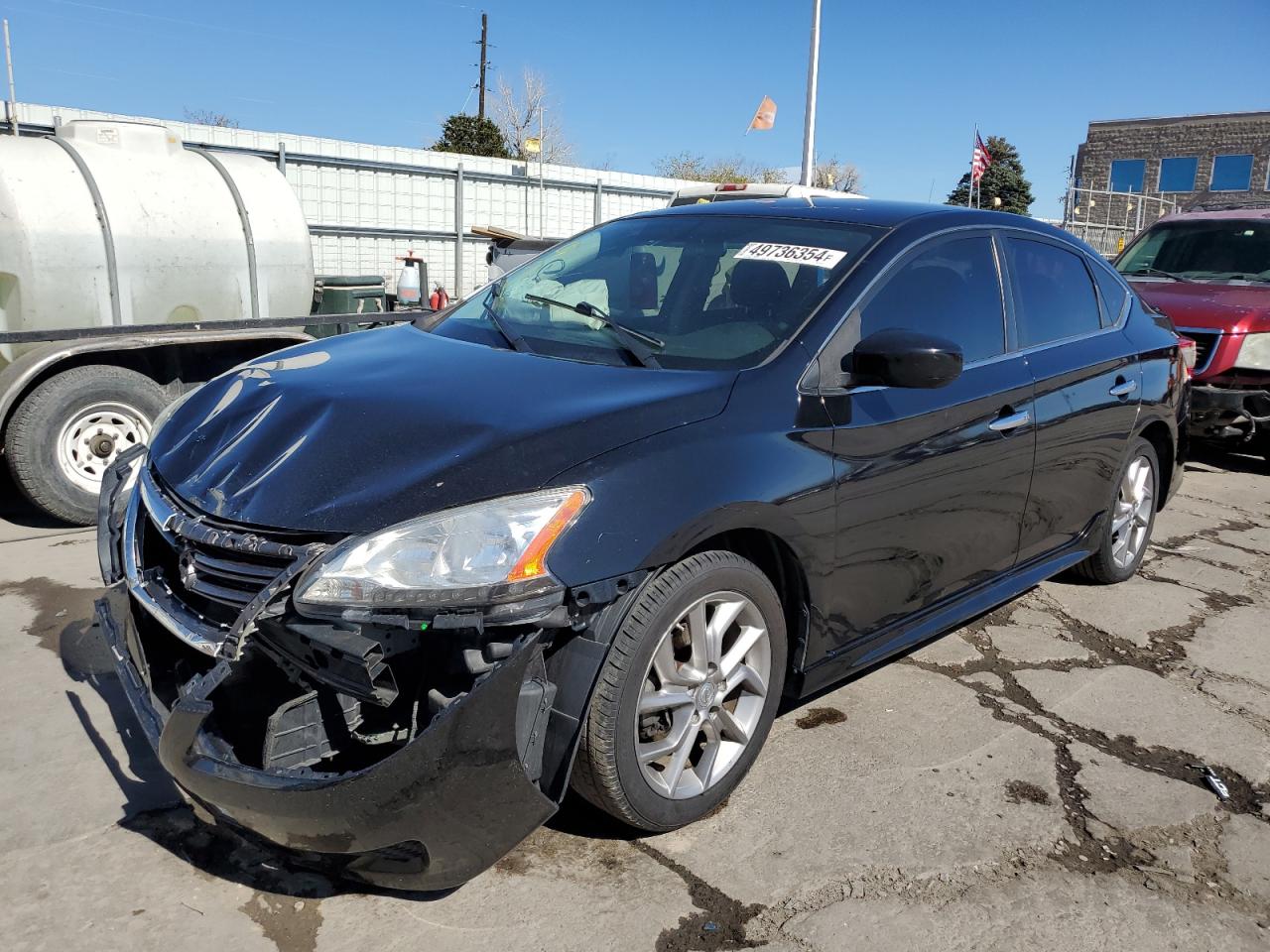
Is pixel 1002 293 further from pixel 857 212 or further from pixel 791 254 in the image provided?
pixel 791 254

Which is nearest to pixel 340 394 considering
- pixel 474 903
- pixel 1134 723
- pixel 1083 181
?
pixel 474 903

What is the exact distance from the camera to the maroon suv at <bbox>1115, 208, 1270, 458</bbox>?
7.29m

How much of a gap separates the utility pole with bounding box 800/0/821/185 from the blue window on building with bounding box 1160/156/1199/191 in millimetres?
29982

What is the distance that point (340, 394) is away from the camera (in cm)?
277

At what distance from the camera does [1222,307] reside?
7438 millimetres

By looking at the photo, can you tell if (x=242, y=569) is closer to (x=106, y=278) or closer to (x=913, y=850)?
(x=913, y=850)

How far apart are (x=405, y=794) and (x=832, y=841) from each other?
1.26 meters

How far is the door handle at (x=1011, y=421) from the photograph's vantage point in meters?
3.53

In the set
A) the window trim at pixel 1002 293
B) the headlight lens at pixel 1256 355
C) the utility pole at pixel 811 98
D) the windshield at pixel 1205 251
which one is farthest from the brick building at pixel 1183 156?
the window trim at pixel 1002 293

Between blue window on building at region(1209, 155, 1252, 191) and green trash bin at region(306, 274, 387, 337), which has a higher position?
blue window on building at region(1209, 155, 1252, 191)

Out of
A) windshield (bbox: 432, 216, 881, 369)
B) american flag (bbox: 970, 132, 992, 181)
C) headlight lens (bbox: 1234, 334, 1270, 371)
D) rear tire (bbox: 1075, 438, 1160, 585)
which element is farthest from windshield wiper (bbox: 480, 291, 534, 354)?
american flag (bbox: 970, 132, 992, 181)

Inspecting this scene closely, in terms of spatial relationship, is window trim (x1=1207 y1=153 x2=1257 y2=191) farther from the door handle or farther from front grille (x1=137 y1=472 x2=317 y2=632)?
front grille (x1=137 y1=472 x2=317 y2=632)

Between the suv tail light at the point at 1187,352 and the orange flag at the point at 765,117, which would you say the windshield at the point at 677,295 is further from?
the orange flag at the point at 765,117

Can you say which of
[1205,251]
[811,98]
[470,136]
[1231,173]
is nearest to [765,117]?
[811,98]
